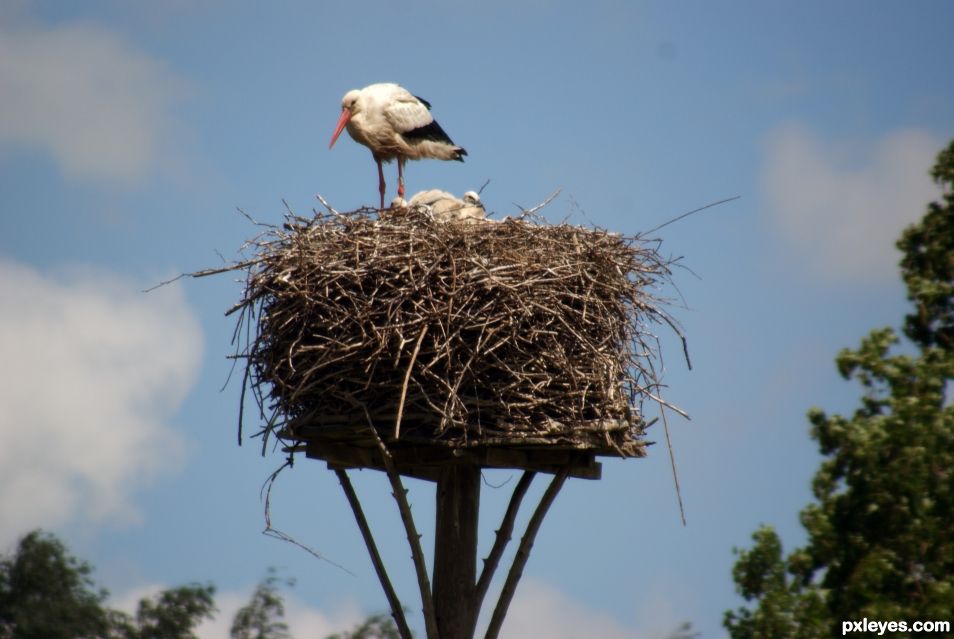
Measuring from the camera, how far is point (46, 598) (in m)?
20.8

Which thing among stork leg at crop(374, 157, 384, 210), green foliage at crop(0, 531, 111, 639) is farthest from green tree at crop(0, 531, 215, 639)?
stork leg at crop(374, 157, 384, 210)

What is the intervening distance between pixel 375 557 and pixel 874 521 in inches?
130

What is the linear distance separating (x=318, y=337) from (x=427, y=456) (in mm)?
907

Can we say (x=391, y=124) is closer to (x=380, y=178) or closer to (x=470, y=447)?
(x=380, y=178)

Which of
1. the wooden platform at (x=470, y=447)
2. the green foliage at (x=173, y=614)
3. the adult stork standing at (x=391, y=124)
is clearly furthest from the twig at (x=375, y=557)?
the green foliage at (x=173, y=614)

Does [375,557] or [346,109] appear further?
[346,109]

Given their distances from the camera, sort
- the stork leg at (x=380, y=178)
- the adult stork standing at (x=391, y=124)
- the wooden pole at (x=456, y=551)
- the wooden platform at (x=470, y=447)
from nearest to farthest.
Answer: the wooden platform at (x=470, y=447), the wooden pole at (x=456, y=551), the adult stork standing at (x=391, y=124), the stork leg at (x=380, y=178)

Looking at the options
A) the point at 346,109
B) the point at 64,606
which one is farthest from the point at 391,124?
the point at 64,606

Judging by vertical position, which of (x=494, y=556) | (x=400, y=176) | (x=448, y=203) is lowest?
(x=494, y=556)

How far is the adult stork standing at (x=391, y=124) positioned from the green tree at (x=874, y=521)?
144 inches

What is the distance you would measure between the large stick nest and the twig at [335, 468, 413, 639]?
1.61 ft

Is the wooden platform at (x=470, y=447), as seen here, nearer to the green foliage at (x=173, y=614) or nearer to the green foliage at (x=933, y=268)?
the green foliage at (x=933, y=268)

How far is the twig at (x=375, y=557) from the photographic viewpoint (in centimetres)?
827

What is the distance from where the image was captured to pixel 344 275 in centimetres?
832
